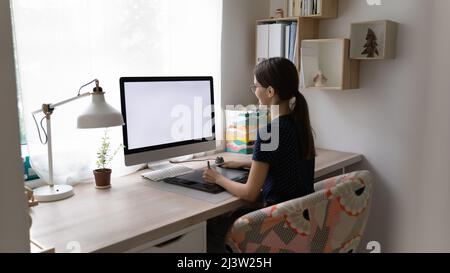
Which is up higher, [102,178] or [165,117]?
[165,117]

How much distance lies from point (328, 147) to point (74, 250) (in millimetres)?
1751

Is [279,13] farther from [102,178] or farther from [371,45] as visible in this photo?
[102,178]

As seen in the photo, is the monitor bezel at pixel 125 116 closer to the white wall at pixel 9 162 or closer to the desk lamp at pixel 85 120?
the desk lamp at pixel 85 120

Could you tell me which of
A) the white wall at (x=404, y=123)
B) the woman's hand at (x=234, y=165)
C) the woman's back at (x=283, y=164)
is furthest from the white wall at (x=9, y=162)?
the white wall at (x=404, y=123)

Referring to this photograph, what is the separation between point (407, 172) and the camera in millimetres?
2234

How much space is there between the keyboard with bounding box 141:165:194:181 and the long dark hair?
582mm

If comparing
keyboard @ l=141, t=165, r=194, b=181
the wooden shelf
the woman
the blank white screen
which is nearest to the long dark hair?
the woman

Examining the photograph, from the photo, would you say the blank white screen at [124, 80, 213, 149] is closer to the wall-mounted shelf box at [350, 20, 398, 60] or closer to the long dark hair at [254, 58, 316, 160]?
the long dark hair at [254, 58, 316, 160]

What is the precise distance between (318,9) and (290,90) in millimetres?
833

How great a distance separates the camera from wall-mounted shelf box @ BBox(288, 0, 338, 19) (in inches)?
89.3

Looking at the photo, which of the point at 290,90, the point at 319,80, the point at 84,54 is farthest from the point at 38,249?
the point at 319,80

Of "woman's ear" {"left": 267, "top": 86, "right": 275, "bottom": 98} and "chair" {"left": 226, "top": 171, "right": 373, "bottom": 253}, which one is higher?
"woman's ear" {"left": 267, "top": 86, "right": 275, "bottom": 98}

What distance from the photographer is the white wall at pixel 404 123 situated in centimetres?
209

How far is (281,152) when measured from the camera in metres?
1.56
